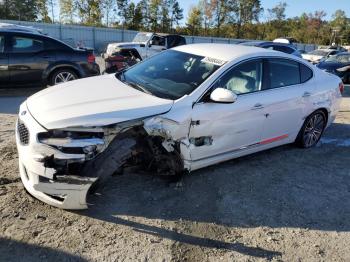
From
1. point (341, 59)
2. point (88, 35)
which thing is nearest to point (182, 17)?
point (88, 35)

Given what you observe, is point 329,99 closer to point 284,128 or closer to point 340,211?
point 284,128

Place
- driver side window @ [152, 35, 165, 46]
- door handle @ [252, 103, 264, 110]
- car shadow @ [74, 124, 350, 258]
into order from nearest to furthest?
car shadow @ [74, 124, 350, 258], door handle @ [252, 103, 264, 110], driver side window @ [152, 35, 165, 46]

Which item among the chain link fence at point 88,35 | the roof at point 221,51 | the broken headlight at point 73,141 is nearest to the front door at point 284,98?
the roof at point 221,51

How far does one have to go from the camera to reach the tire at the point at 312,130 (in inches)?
235

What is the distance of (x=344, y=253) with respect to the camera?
140 inches

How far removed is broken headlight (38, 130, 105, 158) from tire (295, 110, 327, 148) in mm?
3596

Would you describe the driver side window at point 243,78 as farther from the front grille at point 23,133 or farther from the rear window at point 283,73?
the front grille at point 23,133

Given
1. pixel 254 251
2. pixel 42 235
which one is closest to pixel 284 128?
pixel 254 251

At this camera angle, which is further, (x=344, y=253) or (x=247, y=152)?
(x=247, y=152)

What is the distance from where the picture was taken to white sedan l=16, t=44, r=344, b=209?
3.55 metres

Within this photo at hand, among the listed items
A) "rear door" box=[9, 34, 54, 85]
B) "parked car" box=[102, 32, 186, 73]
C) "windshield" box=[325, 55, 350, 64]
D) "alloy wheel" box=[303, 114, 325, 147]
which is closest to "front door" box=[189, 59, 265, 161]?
"alloy wheel" box=[303, 114, 325, 147]

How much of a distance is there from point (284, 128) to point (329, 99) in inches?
49.5

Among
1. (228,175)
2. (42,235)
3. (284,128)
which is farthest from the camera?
(284,128)

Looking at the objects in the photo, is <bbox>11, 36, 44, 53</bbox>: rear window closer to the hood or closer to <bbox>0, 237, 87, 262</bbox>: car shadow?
the hood
